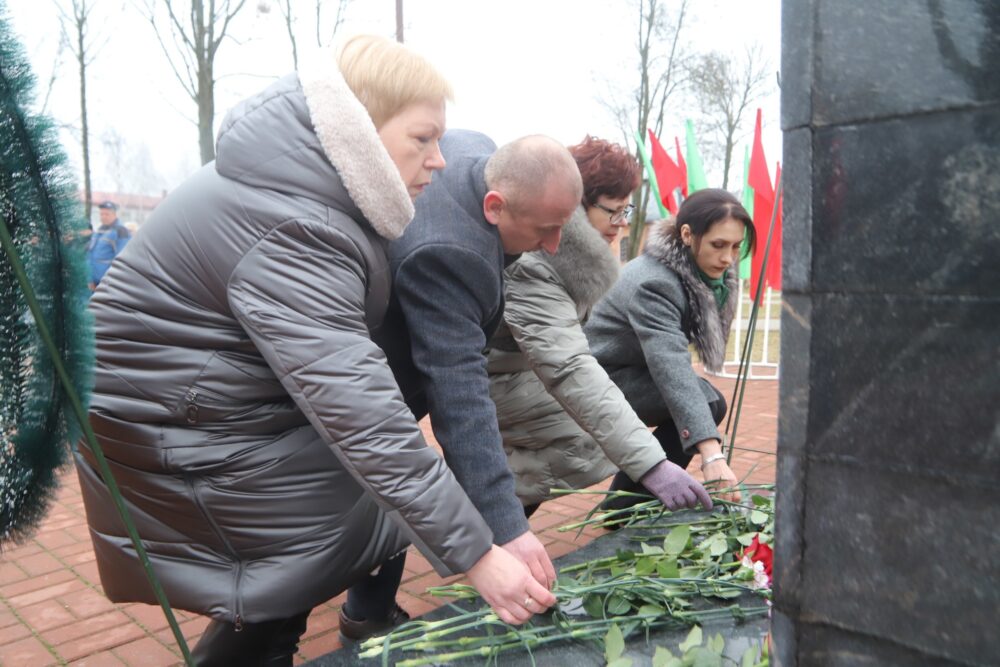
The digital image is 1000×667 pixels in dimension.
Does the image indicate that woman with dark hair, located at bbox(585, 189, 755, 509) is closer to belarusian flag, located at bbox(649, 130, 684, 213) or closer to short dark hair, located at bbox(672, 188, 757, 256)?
short dark hair, located at bbox(672, 188, 757, 256)

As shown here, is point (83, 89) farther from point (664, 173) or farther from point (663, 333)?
point (663, 333)

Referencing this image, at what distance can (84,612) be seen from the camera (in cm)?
279

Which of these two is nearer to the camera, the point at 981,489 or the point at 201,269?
the point at 981,489

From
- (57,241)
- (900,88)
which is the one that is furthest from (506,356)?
(900,88)

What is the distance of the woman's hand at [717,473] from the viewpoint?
2.21 meters

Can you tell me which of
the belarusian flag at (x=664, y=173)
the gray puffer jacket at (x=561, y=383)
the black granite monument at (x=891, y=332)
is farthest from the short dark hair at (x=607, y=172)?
the belarusian flag at (x=664, y=173)

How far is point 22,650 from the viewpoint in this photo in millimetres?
2504

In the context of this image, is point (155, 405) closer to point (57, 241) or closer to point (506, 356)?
point (57, 241)

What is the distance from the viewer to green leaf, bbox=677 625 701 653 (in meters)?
1.33

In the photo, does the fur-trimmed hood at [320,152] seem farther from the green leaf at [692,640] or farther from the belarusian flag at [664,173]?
the belarusian flag at [664,173]

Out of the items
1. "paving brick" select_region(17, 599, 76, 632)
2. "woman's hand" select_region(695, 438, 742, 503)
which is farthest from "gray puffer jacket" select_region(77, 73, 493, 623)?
"paving brick" select_region(17, 599, 76, 632)

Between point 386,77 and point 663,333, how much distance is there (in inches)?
58.0

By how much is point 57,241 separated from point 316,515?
73 cm

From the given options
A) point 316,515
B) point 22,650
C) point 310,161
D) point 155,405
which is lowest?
point 22,650
